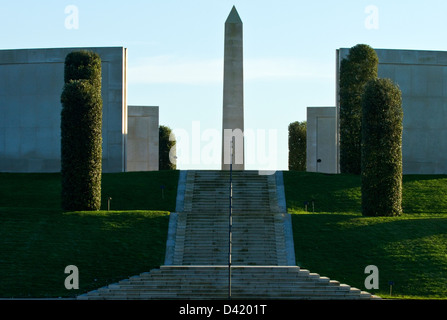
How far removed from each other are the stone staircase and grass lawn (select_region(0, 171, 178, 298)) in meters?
1.13

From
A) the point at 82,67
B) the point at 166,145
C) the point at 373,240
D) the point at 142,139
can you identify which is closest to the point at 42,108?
the point at 82,67

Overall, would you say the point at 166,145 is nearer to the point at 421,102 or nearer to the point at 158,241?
the point at 421,102

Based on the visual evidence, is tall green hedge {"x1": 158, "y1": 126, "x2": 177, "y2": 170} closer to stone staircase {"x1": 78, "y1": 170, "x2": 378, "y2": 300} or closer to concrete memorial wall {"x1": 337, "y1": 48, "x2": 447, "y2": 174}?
concrete memorial wall {"x1": 337, "y1": 48, "x2": 447, "y2": 174}

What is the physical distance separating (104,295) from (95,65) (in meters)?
20.5

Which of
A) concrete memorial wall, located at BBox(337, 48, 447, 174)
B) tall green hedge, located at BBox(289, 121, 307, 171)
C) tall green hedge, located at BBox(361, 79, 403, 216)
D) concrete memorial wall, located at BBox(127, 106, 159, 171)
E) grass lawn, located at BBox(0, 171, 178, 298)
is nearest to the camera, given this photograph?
grass lawn, located at BBox(0, 171, 178, 298)

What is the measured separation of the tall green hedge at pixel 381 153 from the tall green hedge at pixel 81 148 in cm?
1367

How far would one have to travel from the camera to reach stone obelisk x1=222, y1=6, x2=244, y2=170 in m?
52.2

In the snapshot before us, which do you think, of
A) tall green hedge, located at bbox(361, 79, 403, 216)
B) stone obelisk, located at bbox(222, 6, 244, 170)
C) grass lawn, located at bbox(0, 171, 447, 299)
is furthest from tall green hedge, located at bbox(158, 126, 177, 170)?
tall green hedge, located at bbox(361, 79, 403, 216)

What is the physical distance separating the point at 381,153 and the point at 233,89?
1120 centimetres

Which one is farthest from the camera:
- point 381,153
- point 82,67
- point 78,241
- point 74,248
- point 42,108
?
point 42,108

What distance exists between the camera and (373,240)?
4028cm

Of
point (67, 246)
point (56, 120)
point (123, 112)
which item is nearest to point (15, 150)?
point (56, 120)

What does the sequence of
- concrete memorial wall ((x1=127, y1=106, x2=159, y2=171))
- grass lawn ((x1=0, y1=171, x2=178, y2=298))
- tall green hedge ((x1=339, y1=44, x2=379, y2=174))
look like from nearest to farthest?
grass lawn ((x1=0, y1=171, x2=178, y2=298)), tall green hedge ((x1=339, y1=44, x2=379, y2=174)), concrete memorial wall ((x1=127, y1=106, x2=159, y2=171))

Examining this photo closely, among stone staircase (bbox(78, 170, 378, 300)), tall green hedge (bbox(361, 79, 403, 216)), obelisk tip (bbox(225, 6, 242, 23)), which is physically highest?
obelisk tip (bbox(225, 6, 242, 23))
